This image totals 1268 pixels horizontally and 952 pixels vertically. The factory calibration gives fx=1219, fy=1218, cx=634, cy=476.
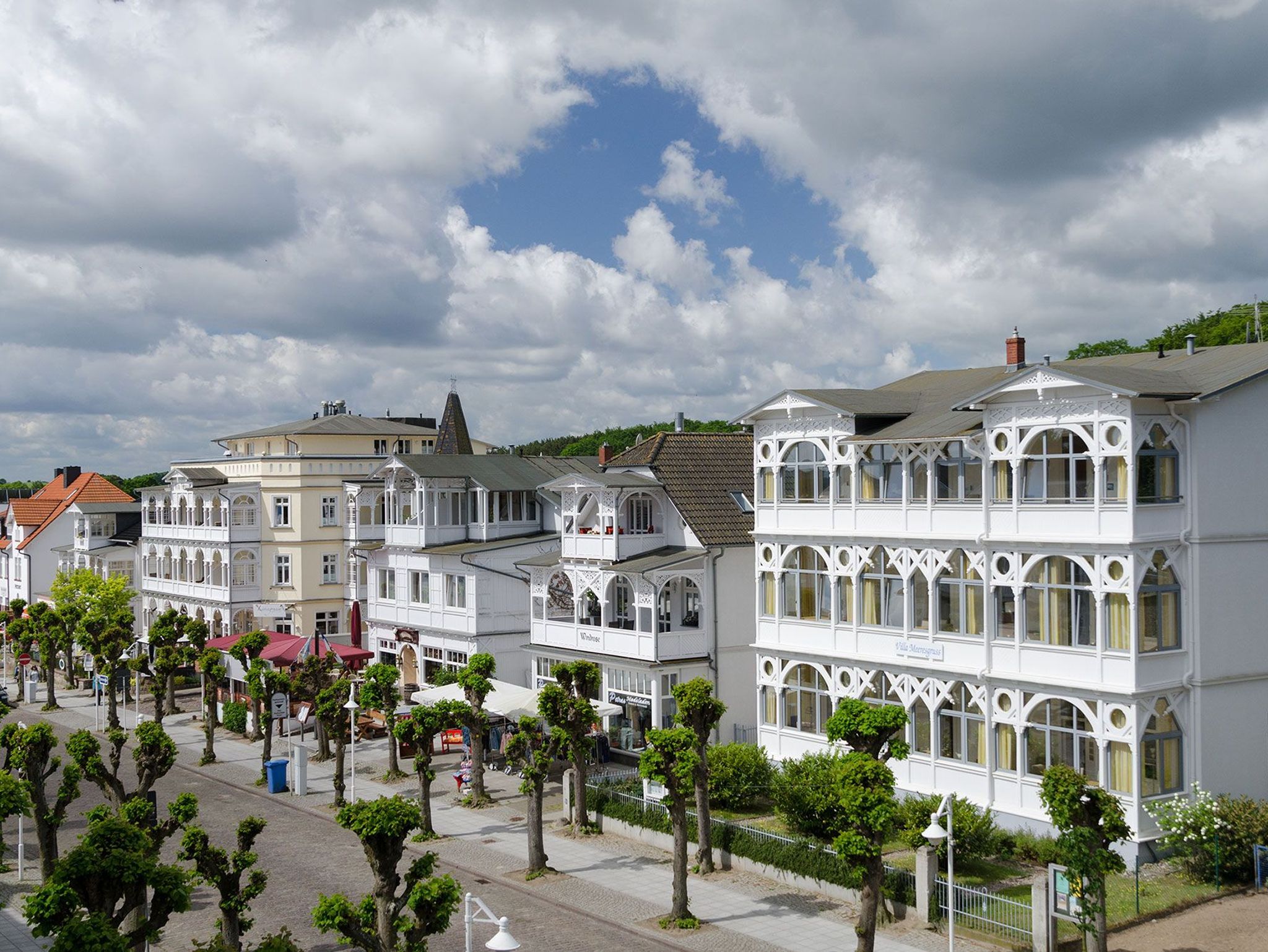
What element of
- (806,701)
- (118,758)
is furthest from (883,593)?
(118,758)

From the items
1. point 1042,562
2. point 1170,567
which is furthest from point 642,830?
point 1170,567

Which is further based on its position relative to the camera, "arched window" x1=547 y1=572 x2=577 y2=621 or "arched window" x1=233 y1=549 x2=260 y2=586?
"arched window" x1=233 y1=549 x2=260 y2=586

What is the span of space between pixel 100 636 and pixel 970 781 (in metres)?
35.1

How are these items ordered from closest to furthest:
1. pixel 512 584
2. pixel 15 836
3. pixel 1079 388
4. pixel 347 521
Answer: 1. pixel 1079 388
2. pixel 15 836
3. pixel 512 584
4. pixel 347 521

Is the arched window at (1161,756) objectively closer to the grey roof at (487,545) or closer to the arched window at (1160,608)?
the arched window at (1160,608)

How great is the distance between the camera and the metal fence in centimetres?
2147

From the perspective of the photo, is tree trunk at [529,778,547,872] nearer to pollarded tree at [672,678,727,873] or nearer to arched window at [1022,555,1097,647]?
pollarded tree at [672,678,727,873]

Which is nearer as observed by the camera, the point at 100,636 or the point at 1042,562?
the point at 1042,562

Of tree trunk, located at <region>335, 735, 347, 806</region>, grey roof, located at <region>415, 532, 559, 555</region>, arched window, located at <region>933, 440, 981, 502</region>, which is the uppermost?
arched window, located at <region>933, 440, 981, 502</region>

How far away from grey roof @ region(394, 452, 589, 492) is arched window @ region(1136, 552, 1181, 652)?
25878 millimetres

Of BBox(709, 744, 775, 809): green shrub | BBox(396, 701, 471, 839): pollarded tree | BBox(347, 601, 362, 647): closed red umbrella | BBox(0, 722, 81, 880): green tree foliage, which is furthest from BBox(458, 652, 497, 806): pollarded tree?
BBox(347, 601, 362, 647): closed red umbrella

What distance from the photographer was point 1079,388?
25609mm

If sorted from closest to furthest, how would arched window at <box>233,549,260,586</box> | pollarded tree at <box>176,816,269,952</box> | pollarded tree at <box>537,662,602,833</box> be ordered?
pollarded tree at <box>176,816,269,952</box>
pollarded tree at <box>537,662,602,833</box>
arched window at <box>233,549,260,586</box>

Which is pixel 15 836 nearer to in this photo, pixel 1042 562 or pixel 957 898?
pixel 957 898
